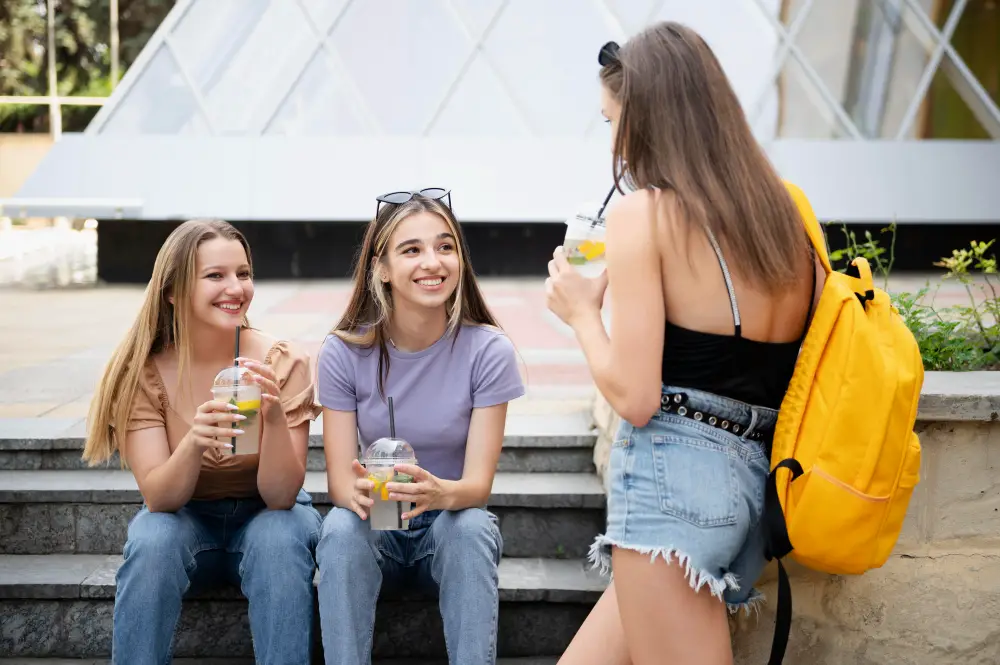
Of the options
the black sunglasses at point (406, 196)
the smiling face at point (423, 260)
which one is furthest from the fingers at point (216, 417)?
the black sunglasses at point (406, 196)

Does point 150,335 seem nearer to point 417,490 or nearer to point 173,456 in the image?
point 173,456

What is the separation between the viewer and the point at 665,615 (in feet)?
6.68

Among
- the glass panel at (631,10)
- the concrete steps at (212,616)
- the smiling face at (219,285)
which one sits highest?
the glass panel at (631,10)

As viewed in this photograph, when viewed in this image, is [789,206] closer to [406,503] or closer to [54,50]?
[406,503]

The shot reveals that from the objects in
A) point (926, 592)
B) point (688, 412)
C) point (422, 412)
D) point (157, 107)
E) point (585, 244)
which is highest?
point (157, 107)

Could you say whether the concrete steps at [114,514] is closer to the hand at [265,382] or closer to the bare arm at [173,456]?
the bare arm at [173,456]

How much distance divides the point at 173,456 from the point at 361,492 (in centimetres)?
54

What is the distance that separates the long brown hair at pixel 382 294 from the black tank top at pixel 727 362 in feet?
3.33

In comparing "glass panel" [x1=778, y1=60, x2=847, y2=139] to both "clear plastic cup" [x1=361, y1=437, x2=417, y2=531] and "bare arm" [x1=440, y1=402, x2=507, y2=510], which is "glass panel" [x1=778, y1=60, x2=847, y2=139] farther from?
"clear plastic cup" [x1=361, y1=437, x2=417, y2=531]

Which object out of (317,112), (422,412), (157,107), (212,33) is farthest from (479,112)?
(422,412)

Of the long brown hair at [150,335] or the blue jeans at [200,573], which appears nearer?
the blue jeans at [200,573]

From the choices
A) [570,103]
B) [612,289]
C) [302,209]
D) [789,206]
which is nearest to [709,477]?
[612,289]

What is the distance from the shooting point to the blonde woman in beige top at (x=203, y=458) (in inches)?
105

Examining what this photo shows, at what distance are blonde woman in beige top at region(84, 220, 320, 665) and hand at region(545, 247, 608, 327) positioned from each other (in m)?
0.91
